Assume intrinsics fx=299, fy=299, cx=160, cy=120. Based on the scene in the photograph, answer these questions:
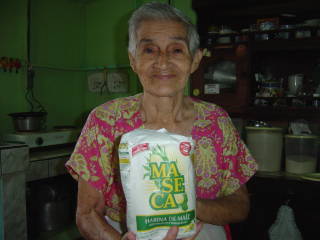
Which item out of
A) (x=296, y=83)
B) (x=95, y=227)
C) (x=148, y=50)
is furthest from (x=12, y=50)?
(x=296, y=83)

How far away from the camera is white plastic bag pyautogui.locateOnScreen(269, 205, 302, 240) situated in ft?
5.37

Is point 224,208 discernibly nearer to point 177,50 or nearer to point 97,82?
point 177,50

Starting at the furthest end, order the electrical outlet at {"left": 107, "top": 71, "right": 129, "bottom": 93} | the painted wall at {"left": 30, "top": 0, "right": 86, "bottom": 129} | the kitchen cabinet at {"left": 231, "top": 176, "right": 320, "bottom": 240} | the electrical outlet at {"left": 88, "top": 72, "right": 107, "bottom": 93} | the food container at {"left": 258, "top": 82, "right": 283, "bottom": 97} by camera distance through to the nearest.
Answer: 1. the electrical outlet at {"left": 88, "top": 72, "right": 107, "bottom": 93}
2. the electrical outlet at {"left": 107, "top": 71, "right": 129, "bottom": 93}
3. the painted wall at {"left": 30, "top": 0, "right": 86, "bottom": 129}
4. the food container at {"left": 258, "top": 82, "right": 283, "bottom": 97}
5. the kitchen cabinet at {"left": 231, "top": 176, "right": 320, "bottom": 240}

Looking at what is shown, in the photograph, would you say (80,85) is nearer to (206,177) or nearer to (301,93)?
(301,93)

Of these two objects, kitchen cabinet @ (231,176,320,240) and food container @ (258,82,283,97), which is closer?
kitchen cabinet @ (231,176,320,240)

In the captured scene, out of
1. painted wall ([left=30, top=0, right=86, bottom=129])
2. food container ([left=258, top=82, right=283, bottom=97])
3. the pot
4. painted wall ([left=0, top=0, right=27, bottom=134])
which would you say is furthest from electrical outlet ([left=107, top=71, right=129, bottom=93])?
food container ([left=258, top=82, right=283, bottom=97])

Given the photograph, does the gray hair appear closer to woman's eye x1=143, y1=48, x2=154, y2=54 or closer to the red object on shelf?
woman's eye x1=143, y1=48, x2=154, y2=54

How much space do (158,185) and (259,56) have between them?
159cm

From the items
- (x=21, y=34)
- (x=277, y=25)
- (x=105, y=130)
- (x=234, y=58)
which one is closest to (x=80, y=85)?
(x=21, y=34)

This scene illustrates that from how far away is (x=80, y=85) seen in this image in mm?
2889

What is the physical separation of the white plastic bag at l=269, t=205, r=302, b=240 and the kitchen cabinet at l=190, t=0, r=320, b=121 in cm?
54

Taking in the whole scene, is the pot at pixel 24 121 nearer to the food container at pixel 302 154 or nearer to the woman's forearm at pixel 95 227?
the woman's forearm at pixel 95 227

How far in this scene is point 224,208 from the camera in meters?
0.92

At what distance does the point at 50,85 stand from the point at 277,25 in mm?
1845
